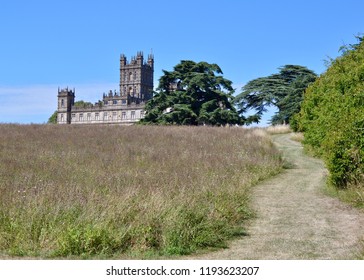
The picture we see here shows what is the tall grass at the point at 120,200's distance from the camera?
700cm

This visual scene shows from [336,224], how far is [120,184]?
4.54 metres

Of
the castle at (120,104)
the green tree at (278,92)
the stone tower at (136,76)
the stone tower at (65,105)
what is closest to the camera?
the green tree at (278,92)

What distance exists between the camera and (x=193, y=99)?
46.8 metres

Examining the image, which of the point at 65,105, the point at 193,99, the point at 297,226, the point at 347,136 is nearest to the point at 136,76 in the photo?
the point at 65,105

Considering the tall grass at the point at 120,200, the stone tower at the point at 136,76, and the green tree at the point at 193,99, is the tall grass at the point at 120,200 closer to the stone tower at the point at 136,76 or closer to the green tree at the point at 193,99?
the green tree at the point at 193,99

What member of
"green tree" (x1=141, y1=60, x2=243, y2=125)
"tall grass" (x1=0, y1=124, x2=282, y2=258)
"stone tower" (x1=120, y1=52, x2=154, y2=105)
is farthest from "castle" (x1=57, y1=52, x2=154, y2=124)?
"tall grass" (x1=0, y1=124, x2=282, y2=258)

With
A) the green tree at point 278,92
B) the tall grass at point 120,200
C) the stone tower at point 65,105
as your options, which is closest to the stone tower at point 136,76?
the stone tower at point 65,105

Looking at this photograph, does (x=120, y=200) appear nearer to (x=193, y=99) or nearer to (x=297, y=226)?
(x=297, y=226)

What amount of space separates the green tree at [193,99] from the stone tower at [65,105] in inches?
3272

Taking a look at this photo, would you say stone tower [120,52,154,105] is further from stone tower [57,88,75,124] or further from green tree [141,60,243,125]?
green tree [141,60,243,125]

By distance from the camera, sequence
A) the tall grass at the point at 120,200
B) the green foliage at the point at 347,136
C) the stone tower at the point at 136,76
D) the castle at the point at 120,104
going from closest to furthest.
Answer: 1. the tall grass at the point at 120,200
2. the green foliage at the point at 347,136
3. the castle at the point at 120,104
4. the stone tower at the point at 136,76

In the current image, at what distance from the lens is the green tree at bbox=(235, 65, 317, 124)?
1746 inches

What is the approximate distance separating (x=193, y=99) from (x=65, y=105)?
8793cm

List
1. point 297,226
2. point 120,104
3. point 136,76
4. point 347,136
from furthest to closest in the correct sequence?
point 136,76
point 120,104
point 347,136
point 297,226
